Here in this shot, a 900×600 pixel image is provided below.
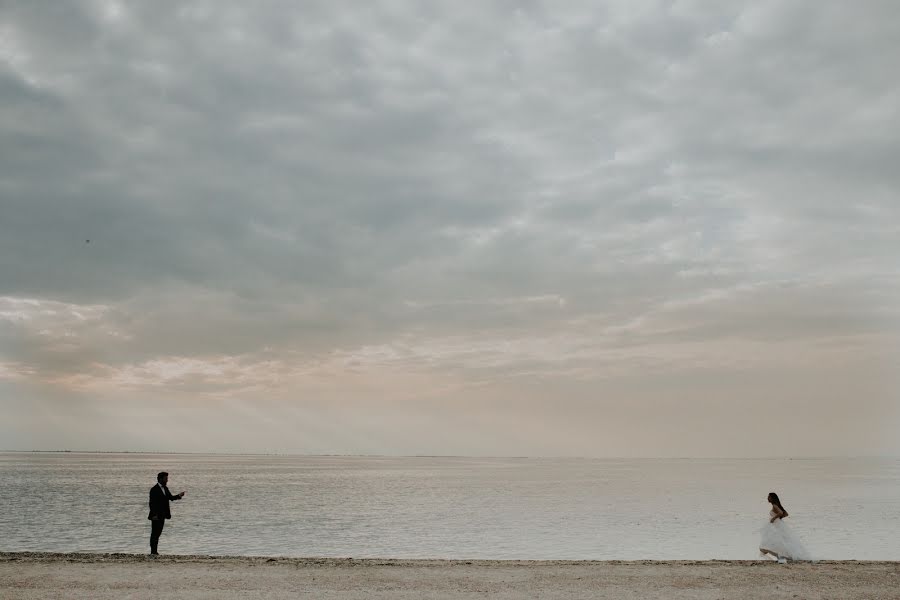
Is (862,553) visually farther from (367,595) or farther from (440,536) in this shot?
(367,595)

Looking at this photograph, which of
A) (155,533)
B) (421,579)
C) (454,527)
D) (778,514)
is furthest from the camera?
(454,527)

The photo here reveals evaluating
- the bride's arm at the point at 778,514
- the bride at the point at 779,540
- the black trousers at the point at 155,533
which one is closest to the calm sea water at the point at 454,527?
the black trousers at the point at 155,533

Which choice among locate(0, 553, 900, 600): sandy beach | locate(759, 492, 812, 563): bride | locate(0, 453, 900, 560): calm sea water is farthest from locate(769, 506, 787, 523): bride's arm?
locate(0, 453, 900, 560): calm sea water

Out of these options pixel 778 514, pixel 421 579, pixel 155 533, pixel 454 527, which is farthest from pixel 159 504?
pixel 454 527

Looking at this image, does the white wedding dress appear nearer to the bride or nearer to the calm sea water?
the bride

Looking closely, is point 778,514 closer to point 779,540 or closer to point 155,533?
point 779,540

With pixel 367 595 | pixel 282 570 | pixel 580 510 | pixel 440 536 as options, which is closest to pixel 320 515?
pixel 440 536

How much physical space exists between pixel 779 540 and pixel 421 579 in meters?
10.9

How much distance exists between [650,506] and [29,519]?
4332cm

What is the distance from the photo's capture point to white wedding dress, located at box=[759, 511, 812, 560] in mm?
20625

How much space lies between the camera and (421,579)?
17.7m

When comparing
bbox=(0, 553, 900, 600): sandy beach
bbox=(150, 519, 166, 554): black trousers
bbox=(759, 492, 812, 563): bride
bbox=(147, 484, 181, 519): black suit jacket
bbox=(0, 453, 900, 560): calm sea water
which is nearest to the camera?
bbox=(0, 553, 900, 600): sandy beach

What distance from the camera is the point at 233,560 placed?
20.8 metres

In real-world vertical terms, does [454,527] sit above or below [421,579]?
below
